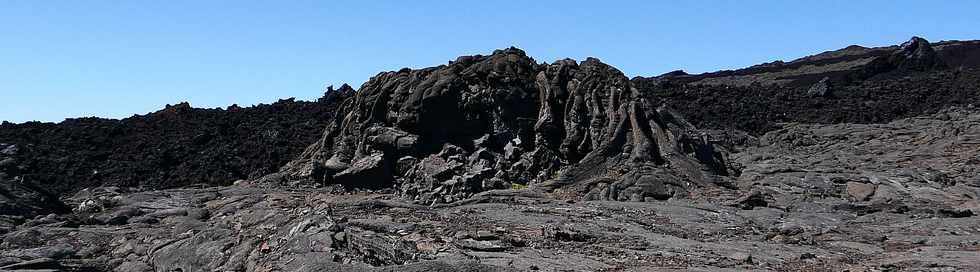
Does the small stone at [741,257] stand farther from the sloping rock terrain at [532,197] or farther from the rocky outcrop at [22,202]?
the rocky outcrop at [22,202]

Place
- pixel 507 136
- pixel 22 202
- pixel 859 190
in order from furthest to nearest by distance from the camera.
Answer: pixel 507 136 < pixel 859 190 < pixel 22 202

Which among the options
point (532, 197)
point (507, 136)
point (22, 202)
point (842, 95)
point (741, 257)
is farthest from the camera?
point (842, 95)

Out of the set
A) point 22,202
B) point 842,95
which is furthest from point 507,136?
point 842,95

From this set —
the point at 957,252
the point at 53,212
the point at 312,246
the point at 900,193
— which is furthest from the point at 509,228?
the point at 53,212

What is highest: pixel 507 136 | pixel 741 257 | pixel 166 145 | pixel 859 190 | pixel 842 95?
pixel 842 95

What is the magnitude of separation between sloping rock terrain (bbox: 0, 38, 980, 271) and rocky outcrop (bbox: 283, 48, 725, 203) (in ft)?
0.26

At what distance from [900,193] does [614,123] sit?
9056 mm

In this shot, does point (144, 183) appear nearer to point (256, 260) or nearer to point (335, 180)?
point (335, 180)

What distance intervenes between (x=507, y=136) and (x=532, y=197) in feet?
22.8

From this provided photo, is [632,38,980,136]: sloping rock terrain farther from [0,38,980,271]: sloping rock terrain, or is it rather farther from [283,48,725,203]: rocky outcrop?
[283,48,725,203]: rocky outcrop

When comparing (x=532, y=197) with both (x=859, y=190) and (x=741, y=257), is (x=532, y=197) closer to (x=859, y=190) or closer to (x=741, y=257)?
(x=741, y=257)

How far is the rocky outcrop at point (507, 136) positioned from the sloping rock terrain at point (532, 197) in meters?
0.08

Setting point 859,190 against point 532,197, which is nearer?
point 532,197

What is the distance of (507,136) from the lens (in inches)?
1252
